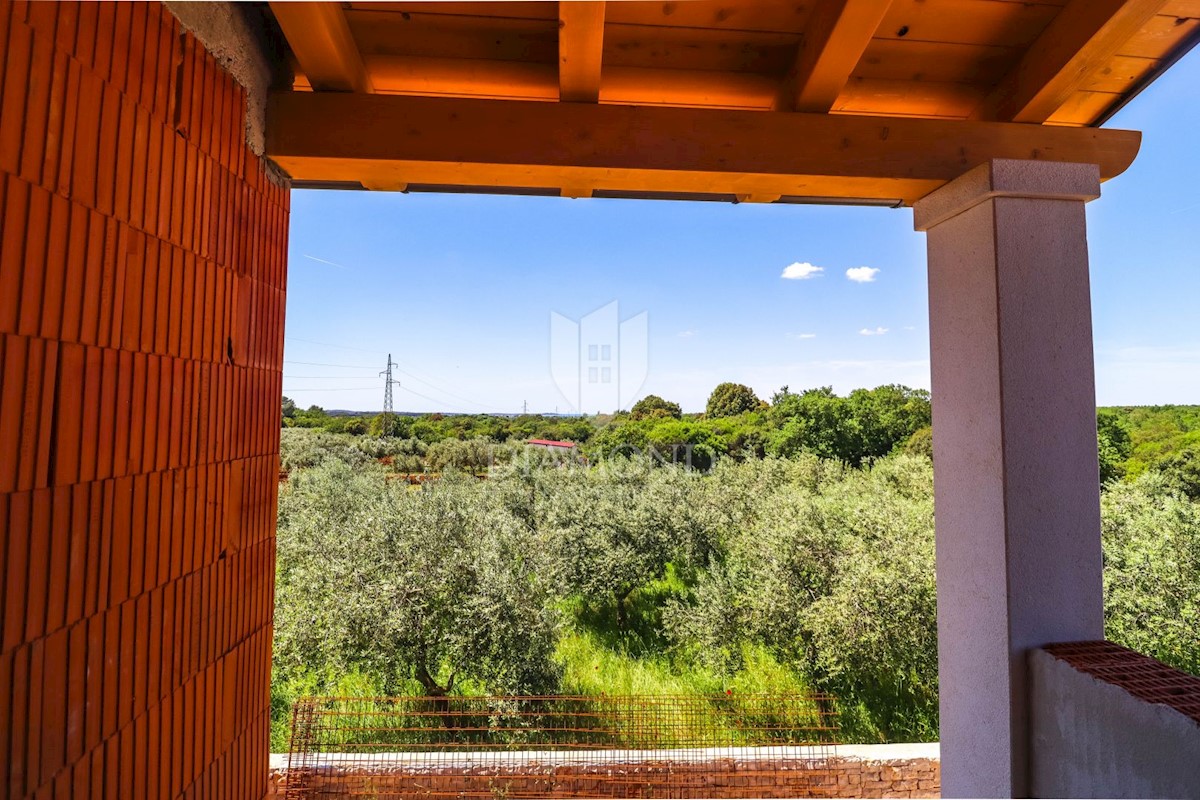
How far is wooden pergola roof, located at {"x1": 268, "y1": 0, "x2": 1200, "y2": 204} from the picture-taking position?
1.52 metres

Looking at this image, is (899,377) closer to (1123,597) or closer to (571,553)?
(1123,597)

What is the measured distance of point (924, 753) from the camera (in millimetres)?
4410

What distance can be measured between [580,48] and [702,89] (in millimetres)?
513

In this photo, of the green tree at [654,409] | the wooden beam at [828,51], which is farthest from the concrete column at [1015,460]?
the green tree at [654,409]

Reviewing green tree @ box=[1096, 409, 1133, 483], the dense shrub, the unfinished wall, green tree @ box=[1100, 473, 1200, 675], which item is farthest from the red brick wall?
green tree @ box=[1096, 409, 1133, 483]

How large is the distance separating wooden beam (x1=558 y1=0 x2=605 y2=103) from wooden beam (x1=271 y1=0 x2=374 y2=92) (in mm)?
609

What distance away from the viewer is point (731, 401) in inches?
1065

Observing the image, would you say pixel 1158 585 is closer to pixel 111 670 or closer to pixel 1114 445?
pixel 111 670

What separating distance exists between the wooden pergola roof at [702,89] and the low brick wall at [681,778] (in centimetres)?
456

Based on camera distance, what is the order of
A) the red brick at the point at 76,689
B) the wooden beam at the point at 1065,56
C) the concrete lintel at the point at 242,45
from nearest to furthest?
1. the red brick at the point at 76,689
2. the concrete lintel at the point at 242,45
3. the wooden beam at the point at 1065,56

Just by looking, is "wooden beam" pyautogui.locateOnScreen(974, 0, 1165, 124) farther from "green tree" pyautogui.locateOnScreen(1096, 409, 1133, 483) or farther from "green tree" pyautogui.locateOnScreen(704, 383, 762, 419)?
"green tree" pyautogui.locateOnScreen(704, 383, 762, 419)

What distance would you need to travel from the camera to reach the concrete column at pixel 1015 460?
152 cm

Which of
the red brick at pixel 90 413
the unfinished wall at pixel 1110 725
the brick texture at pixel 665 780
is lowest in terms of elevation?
the brick texture at pixel 665 780

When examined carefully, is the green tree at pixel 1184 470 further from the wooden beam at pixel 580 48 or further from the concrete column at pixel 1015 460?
the wooden beam at pixel 580 48
